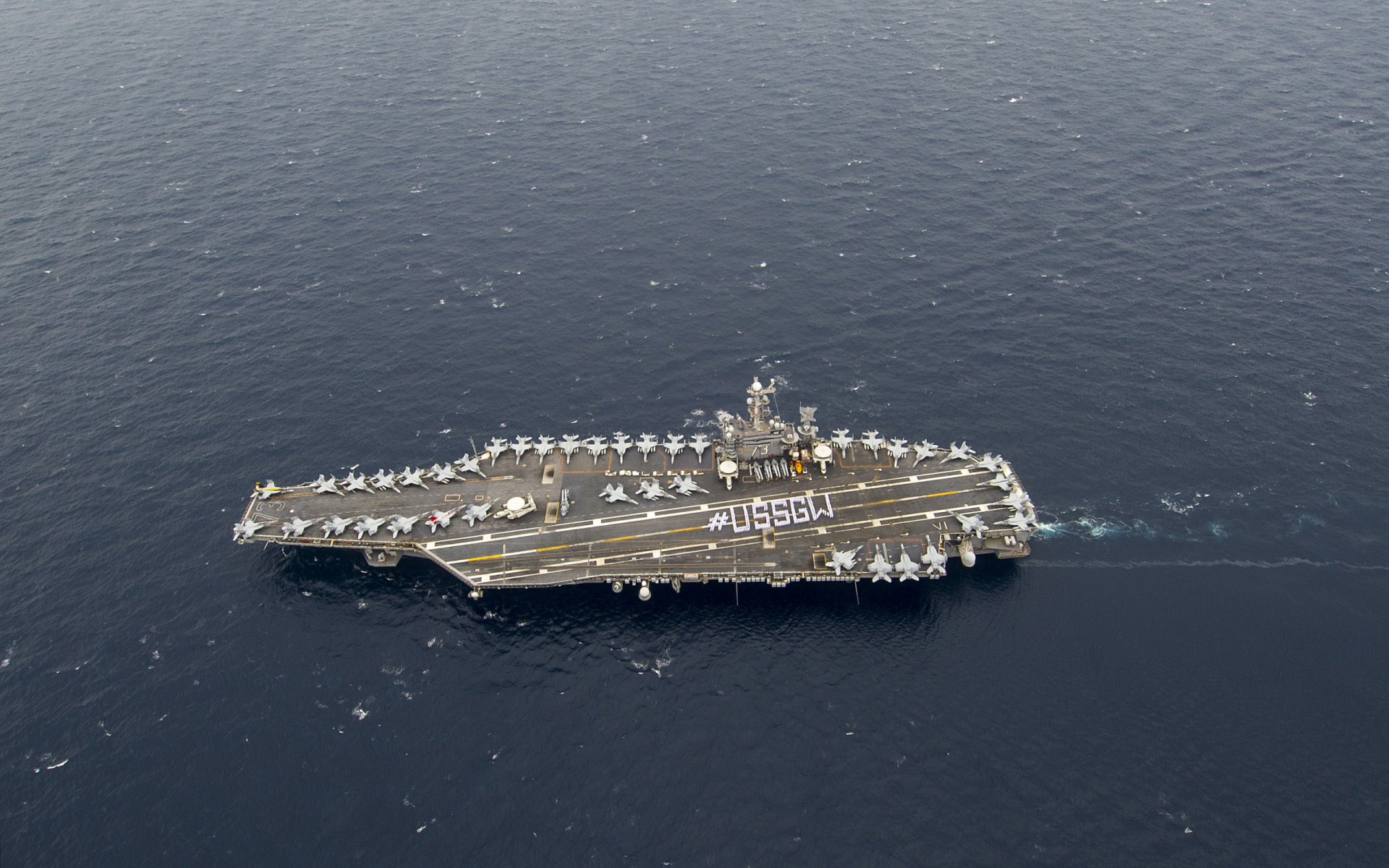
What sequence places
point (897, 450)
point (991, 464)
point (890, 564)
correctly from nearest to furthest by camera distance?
point (890, 564) < point (991, 464) < point (897, 450)

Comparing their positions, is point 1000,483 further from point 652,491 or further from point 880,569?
point 652,491

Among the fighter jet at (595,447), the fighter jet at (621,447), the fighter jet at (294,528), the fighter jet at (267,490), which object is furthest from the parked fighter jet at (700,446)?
the fighter jet at (267,490)

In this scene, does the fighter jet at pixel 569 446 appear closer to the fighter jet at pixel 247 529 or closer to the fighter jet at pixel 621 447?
the fighter jet at pixel 621 447

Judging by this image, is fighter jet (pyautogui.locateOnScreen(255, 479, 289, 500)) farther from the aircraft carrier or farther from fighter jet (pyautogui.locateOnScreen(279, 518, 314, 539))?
fighter jet (pyautogui.locateOnScreen(279, 518, 314, 539))

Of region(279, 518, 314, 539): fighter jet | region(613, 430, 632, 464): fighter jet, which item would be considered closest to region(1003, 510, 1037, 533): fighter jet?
region(613, 430, 632, 464): fighter jet

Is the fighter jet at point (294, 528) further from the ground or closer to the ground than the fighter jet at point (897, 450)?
closer to the ground

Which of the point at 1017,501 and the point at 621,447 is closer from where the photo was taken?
the point at 1017,501

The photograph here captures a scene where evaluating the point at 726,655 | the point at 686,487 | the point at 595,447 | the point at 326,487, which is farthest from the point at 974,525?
the point at 326,487
